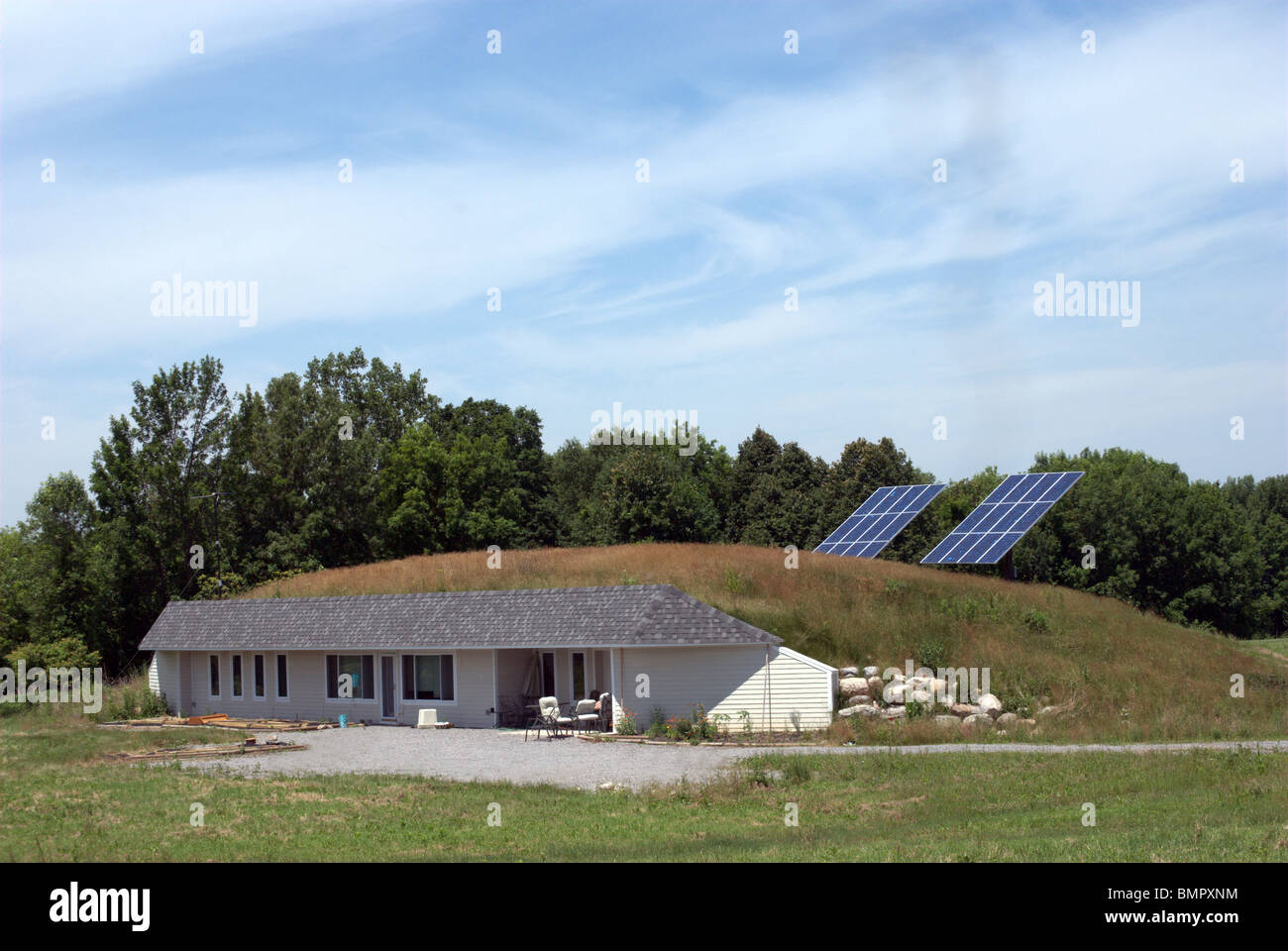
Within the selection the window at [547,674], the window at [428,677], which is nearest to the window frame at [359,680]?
the window at [428,677]

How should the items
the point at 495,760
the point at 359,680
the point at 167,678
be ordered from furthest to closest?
the point at 167,678 < the point at 359,680 < the point at 495,760

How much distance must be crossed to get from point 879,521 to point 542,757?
2864cm

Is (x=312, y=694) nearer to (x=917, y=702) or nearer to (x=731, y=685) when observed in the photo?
(x=731, y=685)

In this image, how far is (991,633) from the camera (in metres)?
34.8

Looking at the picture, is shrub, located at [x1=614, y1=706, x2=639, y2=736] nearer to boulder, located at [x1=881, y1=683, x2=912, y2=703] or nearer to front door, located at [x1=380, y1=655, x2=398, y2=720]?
boulder, located at [x1=881, y1=683, x2=912, y2=703]

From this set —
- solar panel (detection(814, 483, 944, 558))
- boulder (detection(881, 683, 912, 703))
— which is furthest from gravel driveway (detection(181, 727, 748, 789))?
solar panel (detection(814, 483, 944, 558))

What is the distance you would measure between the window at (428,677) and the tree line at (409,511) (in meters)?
25.9

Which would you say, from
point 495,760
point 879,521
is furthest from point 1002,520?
point 495,760

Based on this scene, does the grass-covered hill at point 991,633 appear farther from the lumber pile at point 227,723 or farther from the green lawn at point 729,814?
the green lawn at point 729,814

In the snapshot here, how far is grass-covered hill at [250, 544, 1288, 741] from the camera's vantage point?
29469 millimetres

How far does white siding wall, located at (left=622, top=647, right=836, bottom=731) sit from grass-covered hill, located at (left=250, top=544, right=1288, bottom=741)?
248 cm

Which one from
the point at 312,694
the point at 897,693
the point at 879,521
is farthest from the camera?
the point at 879,521
